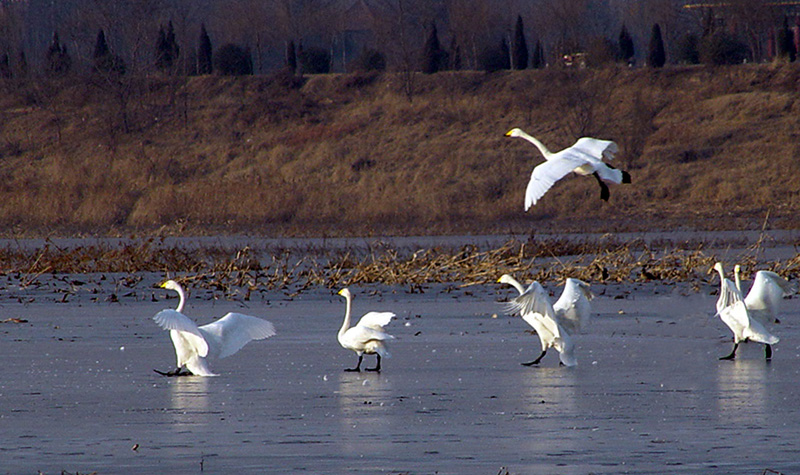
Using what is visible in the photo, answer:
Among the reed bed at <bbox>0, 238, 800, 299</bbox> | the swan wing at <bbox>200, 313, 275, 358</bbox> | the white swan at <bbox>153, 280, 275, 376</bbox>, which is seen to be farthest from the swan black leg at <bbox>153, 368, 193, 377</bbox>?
the reed bed at <bbox>0, 238, 800, 299</bbox>

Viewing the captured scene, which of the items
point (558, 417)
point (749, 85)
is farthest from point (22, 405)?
point (749, 85)

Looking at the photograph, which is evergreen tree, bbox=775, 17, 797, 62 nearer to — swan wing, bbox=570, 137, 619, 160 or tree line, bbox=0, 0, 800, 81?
tree line, bbox=0, 0, 800, 81

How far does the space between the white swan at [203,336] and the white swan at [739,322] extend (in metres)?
3.68

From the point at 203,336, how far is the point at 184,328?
0.30 metres

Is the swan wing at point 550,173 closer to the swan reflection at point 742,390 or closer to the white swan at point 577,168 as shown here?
the white swan at point 577,168

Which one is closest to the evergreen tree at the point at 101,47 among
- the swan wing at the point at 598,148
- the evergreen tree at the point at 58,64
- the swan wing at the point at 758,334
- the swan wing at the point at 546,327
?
the evergreen tree at the point at 58,64

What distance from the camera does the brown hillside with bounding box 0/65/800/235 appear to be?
128 feet

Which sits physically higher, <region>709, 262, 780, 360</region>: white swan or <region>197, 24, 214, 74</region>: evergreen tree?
<region>197, 24, 214, 74</region>: evergreen tree

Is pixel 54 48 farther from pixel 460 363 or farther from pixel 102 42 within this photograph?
pixel 460 363

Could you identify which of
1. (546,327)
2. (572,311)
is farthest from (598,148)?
(546,327)

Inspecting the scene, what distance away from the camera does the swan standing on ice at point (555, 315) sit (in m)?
11.0

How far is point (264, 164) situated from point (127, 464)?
138ft

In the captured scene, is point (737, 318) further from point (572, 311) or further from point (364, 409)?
point (364, 409)

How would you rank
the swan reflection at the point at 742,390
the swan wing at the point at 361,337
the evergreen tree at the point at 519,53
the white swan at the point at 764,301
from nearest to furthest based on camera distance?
1. the swan reflection at the point at 742,390
2. the swan wing at the point at 361,337
3. the white swan at the point at 764,301
4. the evergreen tree at the point at 519,53
